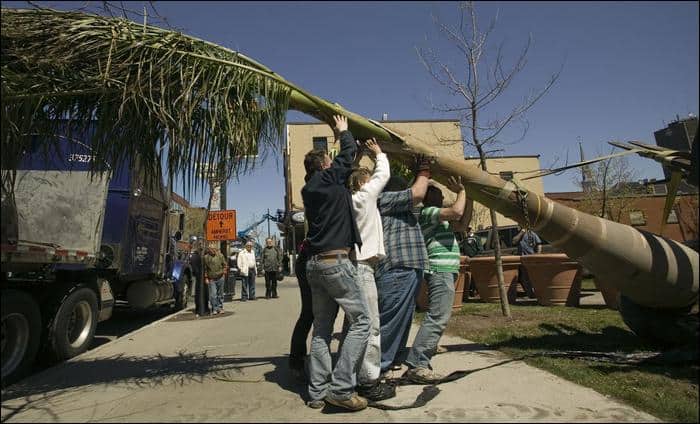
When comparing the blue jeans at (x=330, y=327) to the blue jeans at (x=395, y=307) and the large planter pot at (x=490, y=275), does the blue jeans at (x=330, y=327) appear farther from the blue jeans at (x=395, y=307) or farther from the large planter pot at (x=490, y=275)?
the large planter pot at (x=490, y=275)

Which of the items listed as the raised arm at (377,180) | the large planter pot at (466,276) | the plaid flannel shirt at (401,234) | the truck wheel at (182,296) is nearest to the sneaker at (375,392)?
the plaid flannel shirt at (401,234)

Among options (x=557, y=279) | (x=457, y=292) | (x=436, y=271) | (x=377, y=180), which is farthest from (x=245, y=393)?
(x=557, y=279)

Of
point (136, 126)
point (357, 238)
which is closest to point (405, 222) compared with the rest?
point (357, 238)

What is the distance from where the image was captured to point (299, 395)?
366 centimetres

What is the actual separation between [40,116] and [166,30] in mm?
1328

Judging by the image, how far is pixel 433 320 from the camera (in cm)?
402

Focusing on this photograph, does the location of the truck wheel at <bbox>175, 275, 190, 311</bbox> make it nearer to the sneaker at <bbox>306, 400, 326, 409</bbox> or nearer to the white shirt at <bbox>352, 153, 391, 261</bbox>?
the sneaker at <bbox>306, 400, 326, 409</bbox>

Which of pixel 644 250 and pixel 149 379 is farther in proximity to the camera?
pixel 149 379

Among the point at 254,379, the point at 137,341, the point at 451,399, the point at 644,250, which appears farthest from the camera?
the point at 137,341

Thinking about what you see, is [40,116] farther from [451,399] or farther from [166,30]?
[451,399]

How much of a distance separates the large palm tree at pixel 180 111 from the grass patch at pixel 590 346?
2.41 ft

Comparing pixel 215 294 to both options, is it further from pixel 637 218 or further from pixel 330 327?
pixel 637 218

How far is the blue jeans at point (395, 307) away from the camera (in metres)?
3.85

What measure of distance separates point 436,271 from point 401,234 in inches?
22.5
